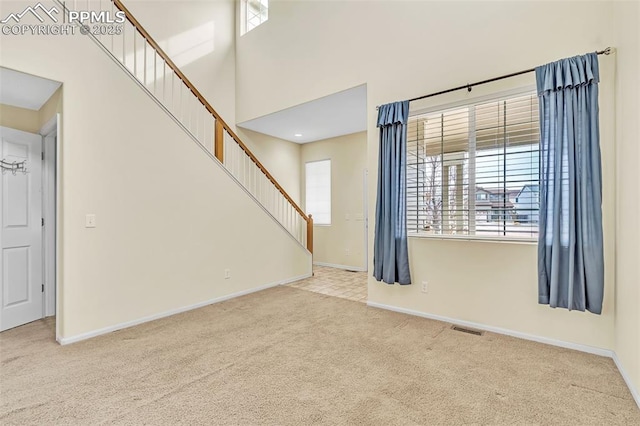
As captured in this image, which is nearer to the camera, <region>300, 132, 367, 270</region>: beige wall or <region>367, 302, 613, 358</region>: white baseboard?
<region>367, 302, 613, 358</region>: white baseboard

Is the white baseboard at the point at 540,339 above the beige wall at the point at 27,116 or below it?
below

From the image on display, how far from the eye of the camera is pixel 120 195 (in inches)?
123

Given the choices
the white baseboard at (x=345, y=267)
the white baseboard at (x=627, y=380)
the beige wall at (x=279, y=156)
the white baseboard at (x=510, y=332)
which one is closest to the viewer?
the white baseboard at (x=627, y=380)

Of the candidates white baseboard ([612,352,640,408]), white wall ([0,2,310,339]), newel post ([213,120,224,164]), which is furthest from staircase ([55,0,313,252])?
white baseboard ([612,352,640,408])

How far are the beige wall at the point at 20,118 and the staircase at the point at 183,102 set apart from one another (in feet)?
3.72

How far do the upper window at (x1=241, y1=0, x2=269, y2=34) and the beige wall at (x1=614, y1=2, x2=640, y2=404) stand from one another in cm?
492

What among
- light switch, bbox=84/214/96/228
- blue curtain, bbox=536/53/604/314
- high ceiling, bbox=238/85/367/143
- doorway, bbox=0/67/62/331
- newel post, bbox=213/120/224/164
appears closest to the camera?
blue curtain, bbox=536/53/604/314

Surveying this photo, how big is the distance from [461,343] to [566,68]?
7.88ft

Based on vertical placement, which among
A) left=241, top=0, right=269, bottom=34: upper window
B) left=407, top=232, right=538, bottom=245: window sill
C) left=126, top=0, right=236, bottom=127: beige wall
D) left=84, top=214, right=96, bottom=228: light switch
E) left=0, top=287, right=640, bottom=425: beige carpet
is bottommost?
left=0, top=287, right=640, bottom=425: beige carpet

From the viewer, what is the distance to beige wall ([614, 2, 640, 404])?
196 cm

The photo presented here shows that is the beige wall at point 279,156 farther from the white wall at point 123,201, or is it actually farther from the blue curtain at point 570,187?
the blue curtain at point 570,187

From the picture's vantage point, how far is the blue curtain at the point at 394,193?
3414 mm

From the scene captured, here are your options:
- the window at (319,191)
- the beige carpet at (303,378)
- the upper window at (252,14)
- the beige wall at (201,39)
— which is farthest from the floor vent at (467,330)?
the upper window at (252,14)

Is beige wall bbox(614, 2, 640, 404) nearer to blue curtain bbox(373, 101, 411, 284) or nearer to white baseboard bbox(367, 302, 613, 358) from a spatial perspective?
white baseboard bbox(367, 302, 613, 358)
